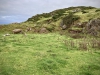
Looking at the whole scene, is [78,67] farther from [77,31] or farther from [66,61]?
[77,31]

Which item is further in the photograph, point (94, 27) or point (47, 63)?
point (94, 27)

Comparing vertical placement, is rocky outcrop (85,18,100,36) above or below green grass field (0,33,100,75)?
above

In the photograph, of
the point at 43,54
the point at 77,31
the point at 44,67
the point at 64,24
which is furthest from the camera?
the point at 64,24

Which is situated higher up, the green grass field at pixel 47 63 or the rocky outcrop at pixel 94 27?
the rocky outcrop at pixel 94 27

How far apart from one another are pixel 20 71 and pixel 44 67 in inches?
96.3

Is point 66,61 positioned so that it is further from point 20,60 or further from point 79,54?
point 20,60

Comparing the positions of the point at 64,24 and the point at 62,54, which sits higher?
the point at 64,24

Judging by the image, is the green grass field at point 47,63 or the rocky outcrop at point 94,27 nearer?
the green grass field at point 47,63

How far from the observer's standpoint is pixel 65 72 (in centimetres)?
1457

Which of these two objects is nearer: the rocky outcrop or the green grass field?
the green grass field

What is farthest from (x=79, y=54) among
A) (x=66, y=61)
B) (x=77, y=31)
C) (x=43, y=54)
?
(x=77, y=31)

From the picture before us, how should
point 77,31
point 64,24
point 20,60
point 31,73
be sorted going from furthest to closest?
point 64,24 < point 77,31 < point 20,60 < point 31,73

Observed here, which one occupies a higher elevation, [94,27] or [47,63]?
[94,27]

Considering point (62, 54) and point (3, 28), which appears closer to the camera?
point (62, 54)
